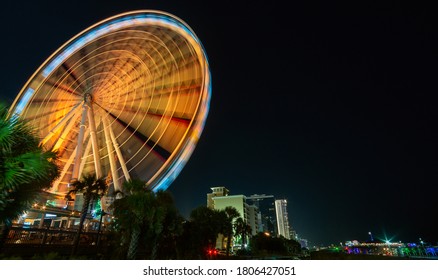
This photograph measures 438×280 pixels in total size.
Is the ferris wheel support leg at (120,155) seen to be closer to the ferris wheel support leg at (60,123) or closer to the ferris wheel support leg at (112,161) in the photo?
the ferris wheel support leg at (112,161)

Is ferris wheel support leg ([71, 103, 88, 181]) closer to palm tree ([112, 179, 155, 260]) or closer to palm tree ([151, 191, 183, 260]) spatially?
palm tree ([112, 179, 155, 260])

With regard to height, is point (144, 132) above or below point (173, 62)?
below

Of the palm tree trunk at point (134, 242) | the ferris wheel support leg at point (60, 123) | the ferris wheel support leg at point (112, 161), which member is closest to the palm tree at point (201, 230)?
the ferris wheel support leg at point (112, 161)

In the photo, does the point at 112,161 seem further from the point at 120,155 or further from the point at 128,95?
the point at 128,95

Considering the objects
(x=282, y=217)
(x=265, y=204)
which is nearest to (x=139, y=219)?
(x=282, y=217)

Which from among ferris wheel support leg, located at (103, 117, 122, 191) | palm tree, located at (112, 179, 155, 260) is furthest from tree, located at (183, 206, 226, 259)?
palm tree, located at (112, 179, 155, 260)

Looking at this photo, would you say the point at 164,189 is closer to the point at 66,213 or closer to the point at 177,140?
the point at 177,140
